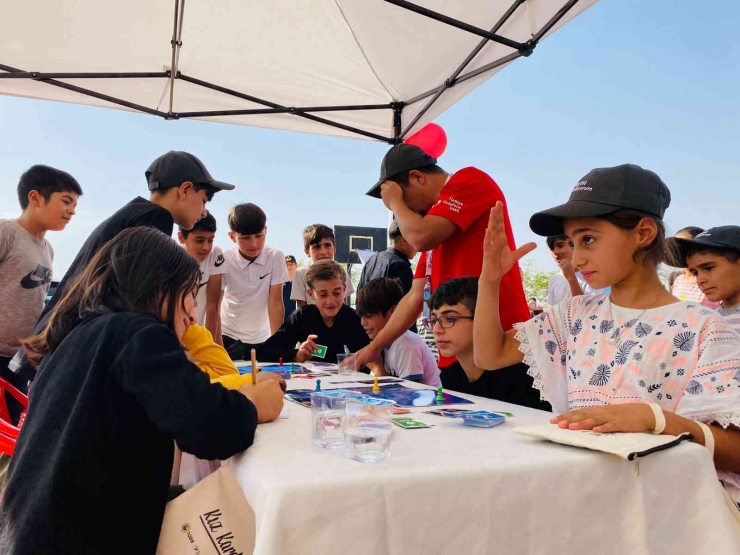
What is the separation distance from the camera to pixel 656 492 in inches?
40.1

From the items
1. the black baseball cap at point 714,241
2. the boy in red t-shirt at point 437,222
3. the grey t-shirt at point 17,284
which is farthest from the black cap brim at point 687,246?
the grey t-shirt at point 17,284

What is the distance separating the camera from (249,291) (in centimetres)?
408

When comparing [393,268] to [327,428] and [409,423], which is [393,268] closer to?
[409,423]

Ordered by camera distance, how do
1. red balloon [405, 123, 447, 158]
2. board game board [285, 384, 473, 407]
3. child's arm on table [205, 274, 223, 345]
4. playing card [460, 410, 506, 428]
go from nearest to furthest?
playing card [460, 410, 506, 428], board game board [285, 384, 473, 407], child's arm on table [205, 274, 223, 345], red balloon [405, 123, 447, 158]

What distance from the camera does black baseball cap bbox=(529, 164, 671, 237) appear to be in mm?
1451

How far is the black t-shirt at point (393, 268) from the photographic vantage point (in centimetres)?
376

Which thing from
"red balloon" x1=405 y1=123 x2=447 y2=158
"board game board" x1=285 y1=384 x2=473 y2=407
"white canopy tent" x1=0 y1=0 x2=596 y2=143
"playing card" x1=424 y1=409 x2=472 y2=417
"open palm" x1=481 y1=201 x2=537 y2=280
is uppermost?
"white canopy tent" x1=0 y1=0 x2=596 y2=143

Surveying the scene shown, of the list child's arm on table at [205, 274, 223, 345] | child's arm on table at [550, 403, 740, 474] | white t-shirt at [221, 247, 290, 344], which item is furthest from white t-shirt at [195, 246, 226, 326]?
child's arm on table at [550, 403, 740, 474]

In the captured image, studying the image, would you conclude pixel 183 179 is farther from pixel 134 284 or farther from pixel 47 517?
pixel 47 517

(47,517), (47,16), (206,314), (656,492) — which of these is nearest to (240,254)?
(206,314)

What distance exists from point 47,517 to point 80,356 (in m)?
0.30

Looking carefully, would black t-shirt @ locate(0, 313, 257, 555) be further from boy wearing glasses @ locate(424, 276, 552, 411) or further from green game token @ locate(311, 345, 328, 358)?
green game token @ locate(311, 345, 328, 358)

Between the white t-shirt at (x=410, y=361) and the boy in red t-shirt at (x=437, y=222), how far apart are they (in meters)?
0.26

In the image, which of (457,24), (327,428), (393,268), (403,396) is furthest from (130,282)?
(393,268)
